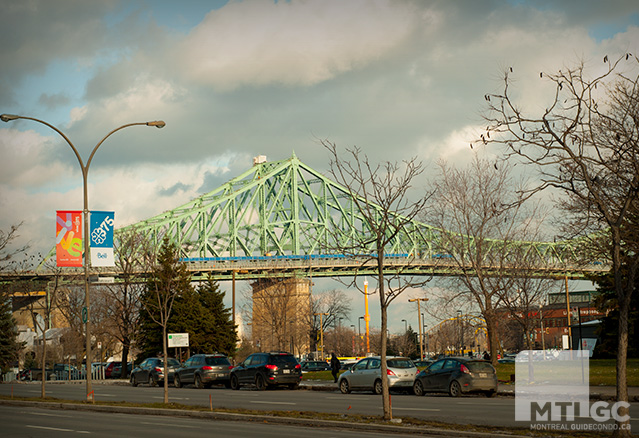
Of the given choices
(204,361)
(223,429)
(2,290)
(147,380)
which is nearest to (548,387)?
(223,429)

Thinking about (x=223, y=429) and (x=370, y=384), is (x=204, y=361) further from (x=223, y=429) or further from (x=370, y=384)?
(x=223, y=429)

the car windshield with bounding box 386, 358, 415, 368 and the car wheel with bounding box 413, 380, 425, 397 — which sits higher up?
the car windshield with bounding box 386, 358, 415, 368

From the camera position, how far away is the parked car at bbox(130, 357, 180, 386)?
131 feet

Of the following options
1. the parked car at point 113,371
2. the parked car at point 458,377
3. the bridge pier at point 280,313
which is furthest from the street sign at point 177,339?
the parked car at point 113,371

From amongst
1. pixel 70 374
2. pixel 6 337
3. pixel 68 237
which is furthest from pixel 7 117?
pixel 70 374

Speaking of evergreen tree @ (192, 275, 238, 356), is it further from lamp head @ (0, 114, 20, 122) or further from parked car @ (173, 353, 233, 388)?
lamp head @ (0, 114, 20, 122)

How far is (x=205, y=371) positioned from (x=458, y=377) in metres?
14.6

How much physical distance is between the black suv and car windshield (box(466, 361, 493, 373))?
29.7 feet

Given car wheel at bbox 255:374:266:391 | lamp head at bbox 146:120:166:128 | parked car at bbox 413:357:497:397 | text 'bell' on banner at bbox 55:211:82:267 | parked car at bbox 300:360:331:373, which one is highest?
lamp head at bbox 146:120:166:128

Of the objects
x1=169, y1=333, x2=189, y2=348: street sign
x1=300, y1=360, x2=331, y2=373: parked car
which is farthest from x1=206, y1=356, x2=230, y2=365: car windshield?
x1=300, y1=360, x2=331, y2=373: parked car

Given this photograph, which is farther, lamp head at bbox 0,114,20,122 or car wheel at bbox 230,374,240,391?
car wheel at bbox 230,374,240,391

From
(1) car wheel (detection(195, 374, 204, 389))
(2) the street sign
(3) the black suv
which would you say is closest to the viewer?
(2) the street sign

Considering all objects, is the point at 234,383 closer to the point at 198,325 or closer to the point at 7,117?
the point at 7,117
